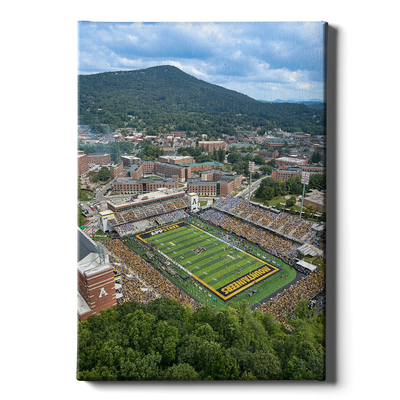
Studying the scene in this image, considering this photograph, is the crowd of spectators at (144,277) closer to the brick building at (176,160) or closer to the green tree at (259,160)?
the brick building at (176,160)

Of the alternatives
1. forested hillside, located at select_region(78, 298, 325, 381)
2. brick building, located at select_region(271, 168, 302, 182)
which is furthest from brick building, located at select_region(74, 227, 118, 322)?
brick building, located at select_region(271, 168, 302, 182)

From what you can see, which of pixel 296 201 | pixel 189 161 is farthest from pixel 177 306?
pixel 189 161

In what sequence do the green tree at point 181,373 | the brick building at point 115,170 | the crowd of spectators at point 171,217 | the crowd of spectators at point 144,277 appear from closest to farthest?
1. the green tree at point 181,373
2. the crowd of spectators at point 144,277
3. the crowd of spectators at point 171,217
4. the brick building at point 115,170

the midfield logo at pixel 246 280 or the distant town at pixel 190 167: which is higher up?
the distant town at pixel 190 167

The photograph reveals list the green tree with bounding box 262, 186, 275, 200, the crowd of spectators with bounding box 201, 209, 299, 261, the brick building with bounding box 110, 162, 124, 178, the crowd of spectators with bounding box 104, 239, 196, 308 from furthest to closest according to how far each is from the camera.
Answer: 1. the brick building with bounding box 110, 162, 124, 178
2. the green tree with bounding box 262, 186, 275, 200
3. the crowd of spectators with bounding box 201, 209, 299, 261
4. the crowd of spectators with bounding box 104, 239, 196, 308

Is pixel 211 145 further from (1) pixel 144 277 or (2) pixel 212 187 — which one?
(1) pixel 144 277

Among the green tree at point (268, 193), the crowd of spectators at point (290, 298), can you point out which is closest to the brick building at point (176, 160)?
the green tree at point (268, 193)

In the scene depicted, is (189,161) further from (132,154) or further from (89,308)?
(89,308)

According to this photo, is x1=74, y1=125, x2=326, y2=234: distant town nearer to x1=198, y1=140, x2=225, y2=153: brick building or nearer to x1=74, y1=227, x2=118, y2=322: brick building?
x1=198, y1=140, x2=225, y2=153: brick building
